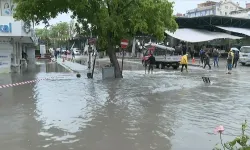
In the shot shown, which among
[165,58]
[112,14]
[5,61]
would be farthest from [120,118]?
[165,58]

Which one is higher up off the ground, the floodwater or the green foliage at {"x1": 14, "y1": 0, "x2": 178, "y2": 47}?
the green foliage at {"x1": 14, "y1": 0, "x2": 178, "y2": 47}

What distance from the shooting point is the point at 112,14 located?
20.2m

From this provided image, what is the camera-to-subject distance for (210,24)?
46.3 metres

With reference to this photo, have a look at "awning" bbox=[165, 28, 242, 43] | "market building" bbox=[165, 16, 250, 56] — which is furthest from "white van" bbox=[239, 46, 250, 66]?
"market building" bbox=[165, 16, 250, 56]

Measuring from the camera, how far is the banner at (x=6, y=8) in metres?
26.5

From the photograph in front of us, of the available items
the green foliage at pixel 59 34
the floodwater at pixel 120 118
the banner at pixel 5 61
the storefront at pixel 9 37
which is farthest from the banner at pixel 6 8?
the green foliage at pixel 59 34

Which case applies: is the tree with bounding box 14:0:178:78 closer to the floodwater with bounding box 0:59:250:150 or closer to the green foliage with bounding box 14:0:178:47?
the green foliage with bounding box 14:0:178:47

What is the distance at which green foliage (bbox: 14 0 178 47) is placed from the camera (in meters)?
19.6

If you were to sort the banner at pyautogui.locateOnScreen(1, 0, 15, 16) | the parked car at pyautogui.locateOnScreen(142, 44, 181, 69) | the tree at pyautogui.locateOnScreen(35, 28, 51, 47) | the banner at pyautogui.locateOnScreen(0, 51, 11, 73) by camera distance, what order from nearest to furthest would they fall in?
the banner at pyautogui.locateOnScreen(0, 51, 11, 73), the banner at pyautogui.locateOnScreen(1, 0, 15, 16), the parked car at pyautogui.locateOnScreen(142, 44, 181, 69), the tree at pyautogui.locateOnScreen(35, 28, 51, 47)

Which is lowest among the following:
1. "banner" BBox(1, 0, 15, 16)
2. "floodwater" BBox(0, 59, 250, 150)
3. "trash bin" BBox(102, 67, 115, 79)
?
"floodwater" BBox(0, 59, 250, 150)

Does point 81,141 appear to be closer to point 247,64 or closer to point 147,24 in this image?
point 147,24

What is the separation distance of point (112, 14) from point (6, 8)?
1050 cm

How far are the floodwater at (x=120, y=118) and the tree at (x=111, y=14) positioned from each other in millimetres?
5483

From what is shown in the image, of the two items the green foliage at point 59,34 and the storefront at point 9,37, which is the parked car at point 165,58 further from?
the green foliage at point 59,34
